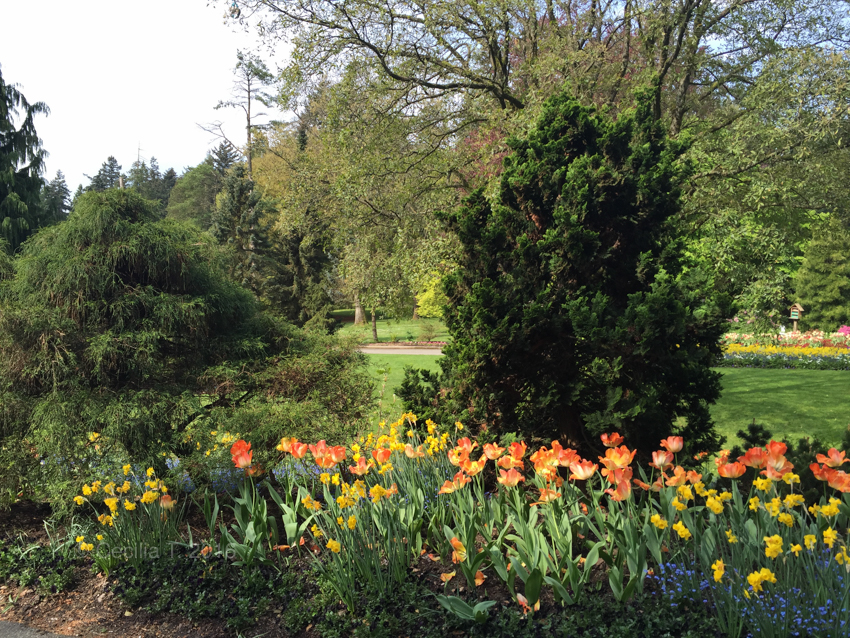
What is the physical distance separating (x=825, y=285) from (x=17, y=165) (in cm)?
2802

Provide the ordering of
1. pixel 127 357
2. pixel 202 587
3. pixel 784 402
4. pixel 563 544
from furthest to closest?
pixel 784 402
pixel 127 357
pixel 202 587
pixel 563 544

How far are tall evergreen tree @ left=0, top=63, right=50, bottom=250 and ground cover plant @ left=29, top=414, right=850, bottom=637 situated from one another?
15237 millimetres

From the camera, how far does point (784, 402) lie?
8.61 meters

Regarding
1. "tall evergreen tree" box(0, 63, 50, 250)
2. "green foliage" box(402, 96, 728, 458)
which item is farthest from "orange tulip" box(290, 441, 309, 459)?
"tall evergreen tree" box(0, 63, 50, 250)

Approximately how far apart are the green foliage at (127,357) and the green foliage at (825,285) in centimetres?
2379

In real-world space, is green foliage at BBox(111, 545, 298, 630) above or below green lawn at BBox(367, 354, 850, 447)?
above

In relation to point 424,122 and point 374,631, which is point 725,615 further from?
point 424,122

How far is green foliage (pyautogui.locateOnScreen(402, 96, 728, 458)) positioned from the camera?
3.37 m

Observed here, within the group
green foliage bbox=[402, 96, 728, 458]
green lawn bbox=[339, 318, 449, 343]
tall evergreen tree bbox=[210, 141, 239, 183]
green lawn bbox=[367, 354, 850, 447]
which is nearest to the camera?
green foliage bbox=[402, 96, 728, 458]

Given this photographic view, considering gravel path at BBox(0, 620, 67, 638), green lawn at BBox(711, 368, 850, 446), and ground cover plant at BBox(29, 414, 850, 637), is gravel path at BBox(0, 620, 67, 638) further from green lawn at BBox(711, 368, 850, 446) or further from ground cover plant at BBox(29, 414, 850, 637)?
green lawn at BBox(711, 368, 850, 446)

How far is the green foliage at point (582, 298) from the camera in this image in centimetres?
337

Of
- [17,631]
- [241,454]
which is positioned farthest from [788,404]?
[17,631]

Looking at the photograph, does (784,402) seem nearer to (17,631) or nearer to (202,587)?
(202,587)

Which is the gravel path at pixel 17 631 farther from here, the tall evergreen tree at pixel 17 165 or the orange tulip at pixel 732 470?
the tall evergreen tree at pixel 17 165
